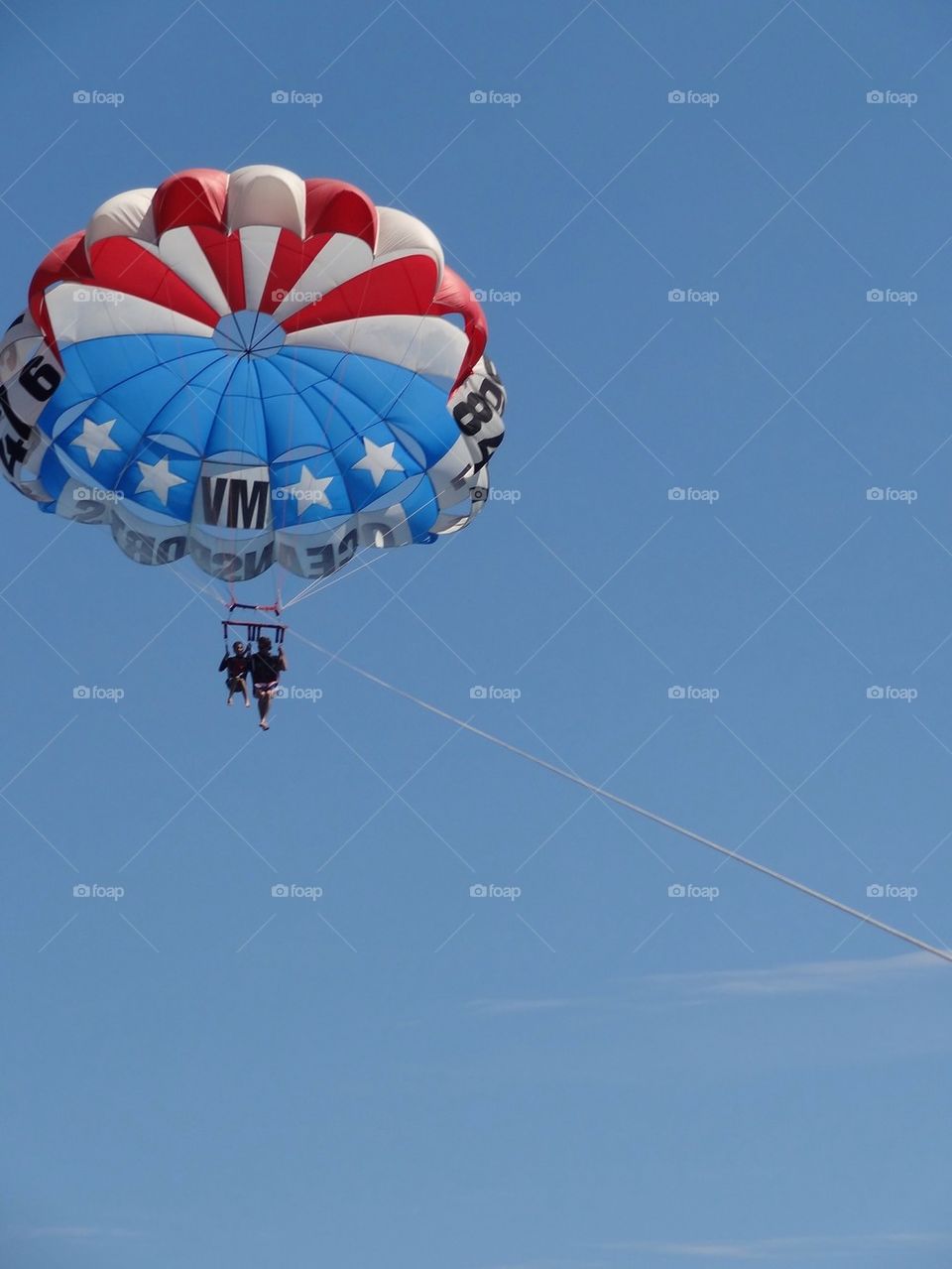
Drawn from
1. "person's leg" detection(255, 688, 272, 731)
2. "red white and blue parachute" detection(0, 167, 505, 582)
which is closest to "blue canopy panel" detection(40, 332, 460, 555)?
"red white and blue parachute" detection(0, 167, 505, 582)

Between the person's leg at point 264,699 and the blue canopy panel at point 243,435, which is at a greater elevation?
the blue canopy panel at point 243,435

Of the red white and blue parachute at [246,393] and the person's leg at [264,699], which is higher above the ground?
the red white and blue parachute at [246,393]

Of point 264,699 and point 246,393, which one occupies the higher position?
point 246,393

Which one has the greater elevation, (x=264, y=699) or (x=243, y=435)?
(x=243, y=435)

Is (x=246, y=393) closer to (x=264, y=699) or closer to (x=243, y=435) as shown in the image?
(x=243, y=435)

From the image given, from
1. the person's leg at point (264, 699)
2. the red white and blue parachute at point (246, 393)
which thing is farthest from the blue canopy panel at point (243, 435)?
the person's leg at point (264, 699)

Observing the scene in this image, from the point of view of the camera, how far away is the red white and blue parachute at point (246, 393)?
65.4ft

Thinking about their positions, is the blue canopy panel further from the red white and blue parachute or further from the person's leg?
the person's leg

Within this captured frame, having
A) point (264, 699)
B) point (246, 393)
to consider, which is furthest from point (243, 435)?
point (264, 699)

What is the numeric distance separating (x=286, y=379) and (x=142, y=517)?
6.83ft

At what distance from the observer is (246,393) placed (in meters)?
20.4

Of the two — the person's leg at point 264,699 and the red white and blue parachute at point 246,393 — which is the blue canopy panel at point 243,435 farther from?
the person's leg at point 264,699

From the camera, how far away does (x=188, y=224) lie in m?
18.8

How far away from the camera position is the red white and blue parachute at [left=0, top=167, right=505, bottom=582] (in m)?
19.9
